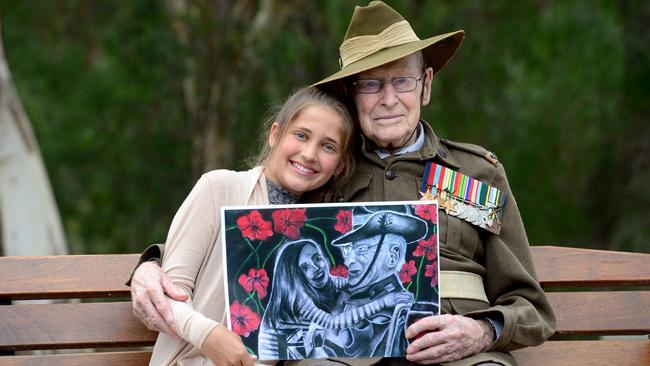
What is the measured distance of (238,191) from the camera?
3682 millimetres

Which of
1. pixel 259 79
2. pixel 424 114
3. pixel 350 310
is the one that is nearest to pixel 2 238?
pixel 259 79

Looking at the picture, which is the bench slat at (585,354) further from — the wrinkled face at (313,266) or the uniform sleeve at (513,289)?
the wrinkled face at (313,266)

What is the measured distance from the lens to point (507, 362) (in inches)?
141

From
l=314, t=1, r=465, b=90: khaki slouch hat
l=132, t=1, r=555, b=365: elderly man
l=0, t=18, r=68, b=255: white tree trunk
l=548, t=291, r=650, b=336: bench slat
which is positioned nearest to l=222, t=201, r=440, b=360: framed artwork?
l=132, t=1, r=555, b=365: elderly man

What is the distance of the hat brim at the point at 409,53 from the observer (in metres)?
3.75

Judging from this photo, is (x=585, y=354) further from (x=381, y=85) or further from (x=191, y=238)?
(x=191, y=238)

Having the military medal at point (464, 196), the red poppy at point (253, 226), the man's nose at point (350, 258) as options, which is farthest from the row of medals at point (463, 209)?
the red poppy at point (253, 226)

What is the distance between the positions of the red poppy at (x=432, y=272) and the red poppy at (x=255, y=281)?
0.49 metres

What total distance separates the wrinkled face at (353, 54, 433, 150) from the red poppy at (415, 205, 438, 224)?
42 cm

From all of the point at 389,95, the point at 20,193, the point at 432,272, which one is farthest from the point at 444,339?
the point at 20,193

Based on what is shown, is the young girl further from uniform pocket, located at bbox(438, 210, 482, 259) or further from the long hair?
uniform pocket, located at bbox(438, 210, 482, 259)

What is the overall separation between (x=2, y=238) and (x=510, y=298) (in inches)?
202

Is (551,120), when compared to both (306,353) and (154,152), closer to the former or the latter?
(154,152)

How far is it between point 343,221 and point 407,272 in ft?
0.83
